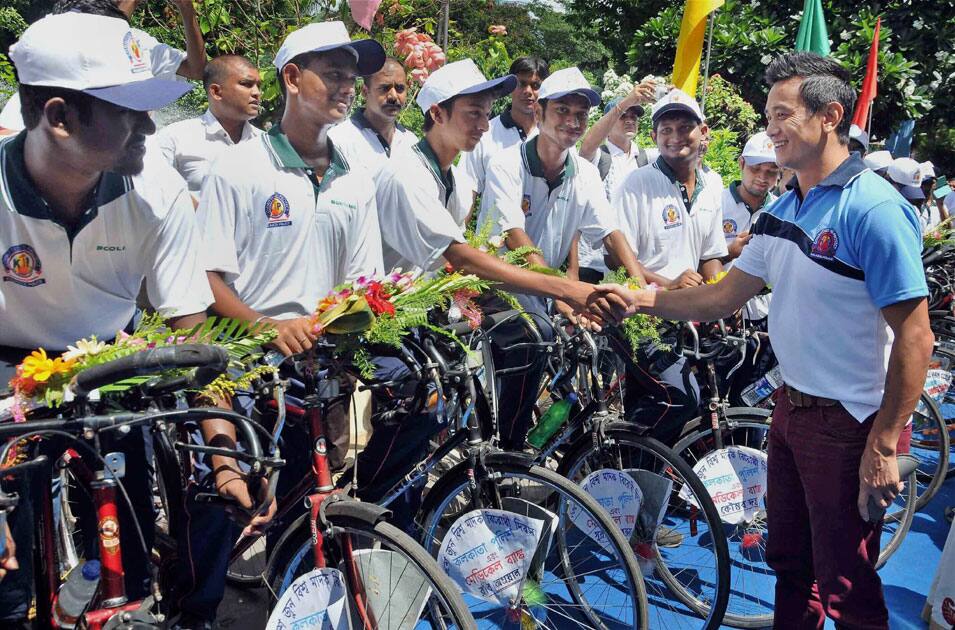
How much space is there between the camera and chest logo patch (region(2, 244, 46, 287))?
2484 mm

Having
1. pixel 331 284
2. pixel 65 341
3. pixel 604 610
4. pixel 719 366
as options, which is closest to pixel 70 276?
pixel 65 341

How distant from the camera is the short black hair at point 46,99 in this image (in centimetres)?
236

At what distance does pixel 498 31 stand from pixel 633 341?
6.66 meters

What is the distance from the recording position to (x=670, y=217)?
4.95 meters

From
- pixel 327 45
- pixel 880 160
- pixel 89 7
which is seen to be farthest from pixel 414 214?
pixel 880 160

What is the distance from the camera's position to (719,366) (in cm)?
438

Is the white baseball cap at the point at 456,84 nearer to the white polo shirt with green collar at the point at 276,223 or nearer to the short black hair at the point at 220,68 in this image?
the white polo shirt with green collar at the point at 276,223

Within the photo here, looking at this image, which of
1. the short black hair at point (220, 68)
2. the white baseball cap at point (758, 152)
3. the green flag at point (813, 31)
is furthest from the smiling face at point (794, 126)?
the green flag at point (813, 31)

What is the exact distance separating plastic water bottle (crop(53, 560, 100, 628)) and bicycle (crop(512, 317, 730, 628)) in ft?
5.65

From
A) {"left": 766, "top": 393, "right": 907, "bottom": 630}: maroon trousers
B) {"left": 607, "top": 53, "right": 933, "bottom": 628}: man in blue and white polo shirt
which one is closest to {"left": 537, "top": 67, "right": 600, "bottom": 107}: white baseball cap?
{"left": 607, "top": 53, "right": 933, "bottom": 628}: man in blue and white polo shirt

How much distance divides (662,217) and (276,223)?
97.4 inches

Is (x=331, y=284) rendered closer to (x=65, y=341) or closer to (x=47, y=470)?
(x=65, y=341)

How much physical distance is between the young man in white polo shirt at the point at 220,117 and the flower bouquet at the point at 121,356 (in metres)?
2.91

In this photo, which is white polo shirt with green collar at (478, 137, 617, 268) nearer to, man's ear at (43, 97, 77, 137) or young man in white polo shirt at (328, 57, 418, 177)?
young man in white polo shirt at (328, 57, 418, 177)
